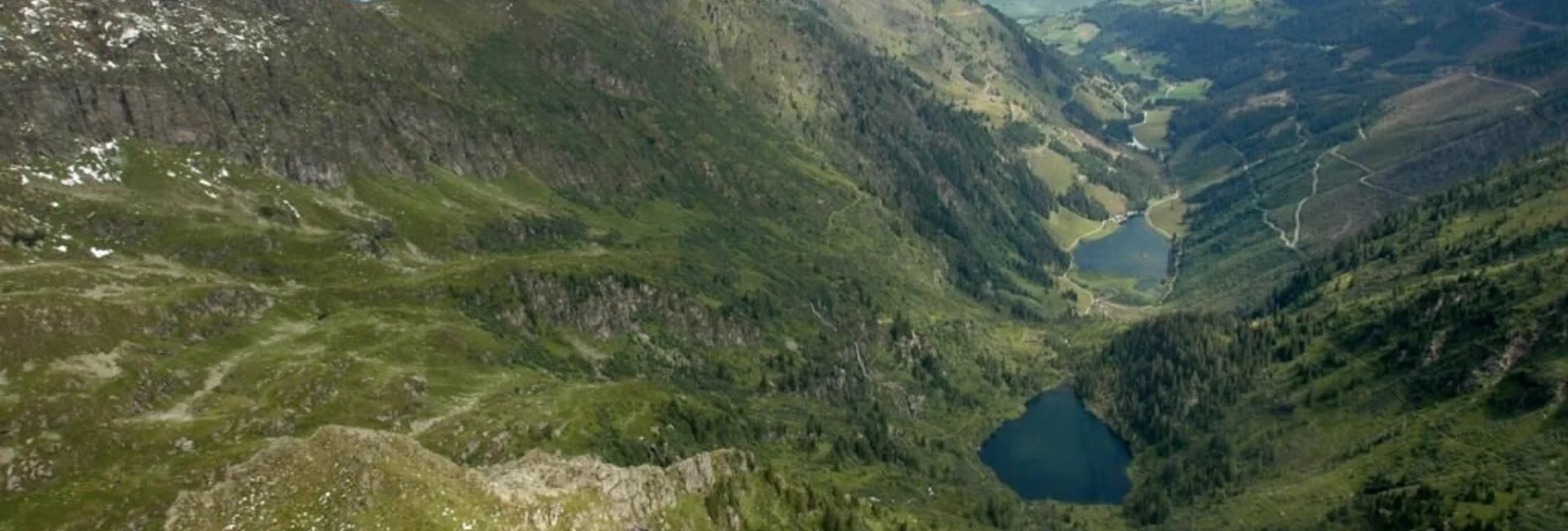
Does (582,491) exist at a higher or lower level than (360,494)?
lower

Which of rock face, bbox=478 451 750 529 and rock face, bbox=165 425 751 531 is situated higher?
rock face, bbox=165 425 751 531

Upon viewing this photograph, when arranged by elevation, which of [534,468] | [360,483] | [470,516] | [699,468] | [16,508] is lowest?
[699,468]

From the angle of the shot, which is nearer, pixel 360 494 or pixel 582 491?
pixel 360 494

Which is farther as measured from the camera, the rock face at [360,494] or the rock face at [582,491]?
the rock face at [582,491]

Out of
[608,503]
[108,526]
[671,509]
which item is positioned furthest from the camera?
[671,509]

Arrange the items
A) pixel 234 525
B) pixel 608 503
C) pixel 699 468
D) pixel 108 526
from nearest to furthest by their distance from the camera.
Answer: pixel 234 525 < pixel 108 526 < pixel 608 503 < pixel 699 468

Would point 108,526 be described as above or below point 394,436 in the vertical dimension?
below

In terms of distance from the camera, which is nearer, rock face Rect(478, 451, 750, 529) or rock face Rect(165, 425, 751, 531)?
rock face Rect(165, 425, 751, 531)

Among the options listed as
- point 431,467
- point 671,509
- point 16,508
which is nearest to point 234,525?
point 431,467

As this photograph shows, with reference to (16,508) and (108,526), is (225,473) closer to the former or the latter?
(108,526)

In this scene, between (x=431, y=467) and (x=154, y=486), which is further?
(x=154, y=486)

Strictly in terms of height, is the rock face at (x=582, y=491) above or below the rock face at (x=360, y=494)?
below
